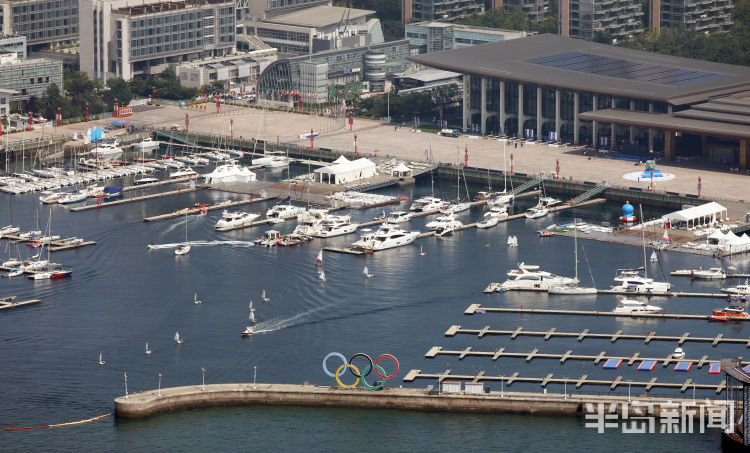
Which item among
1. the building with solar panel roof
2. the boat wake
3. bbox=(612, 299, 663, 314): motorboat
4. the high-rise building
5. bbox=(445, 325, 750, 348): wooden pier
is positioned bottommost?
bbox=(445, 325, 750, 348): wooden pier

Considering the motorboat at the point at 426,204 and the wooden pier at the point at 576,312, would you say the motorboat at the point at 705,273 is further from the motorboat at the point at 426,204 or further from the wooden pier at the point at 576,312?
the motorboat at the point at 426,204

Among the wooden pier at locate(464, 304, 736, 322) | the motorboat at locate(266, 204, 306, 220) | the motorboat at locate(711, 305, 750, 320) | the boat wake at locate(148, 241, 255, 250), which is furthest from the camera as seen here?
Result: the motorboat at locate(266, 204, 306, 220)

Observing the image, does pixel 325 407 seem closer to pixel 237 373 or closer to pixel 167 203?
pixel 237 373

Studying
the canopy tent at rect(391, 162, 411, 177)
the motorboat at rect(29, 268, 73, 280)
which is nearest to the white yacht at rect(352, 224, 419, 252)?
the motorboat at rect(29, 268, 73, 280)

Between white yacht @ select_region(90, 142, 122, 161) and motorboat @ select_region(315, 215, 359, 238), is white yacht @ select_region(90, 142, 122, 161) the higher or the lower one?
the higher one

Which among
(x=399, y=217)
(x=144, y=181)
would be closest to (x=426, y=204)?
(x=399, y=217)

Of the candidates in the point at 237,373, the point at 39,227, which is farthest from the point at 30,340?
the point at 39,227

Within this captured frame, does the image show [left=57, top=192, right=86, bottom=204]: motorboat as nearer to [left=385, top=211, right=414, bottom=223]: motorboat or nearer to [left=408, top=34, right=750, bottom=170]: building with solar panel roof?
[left=385, top=211, right=414, bottom=223]: motorboat
